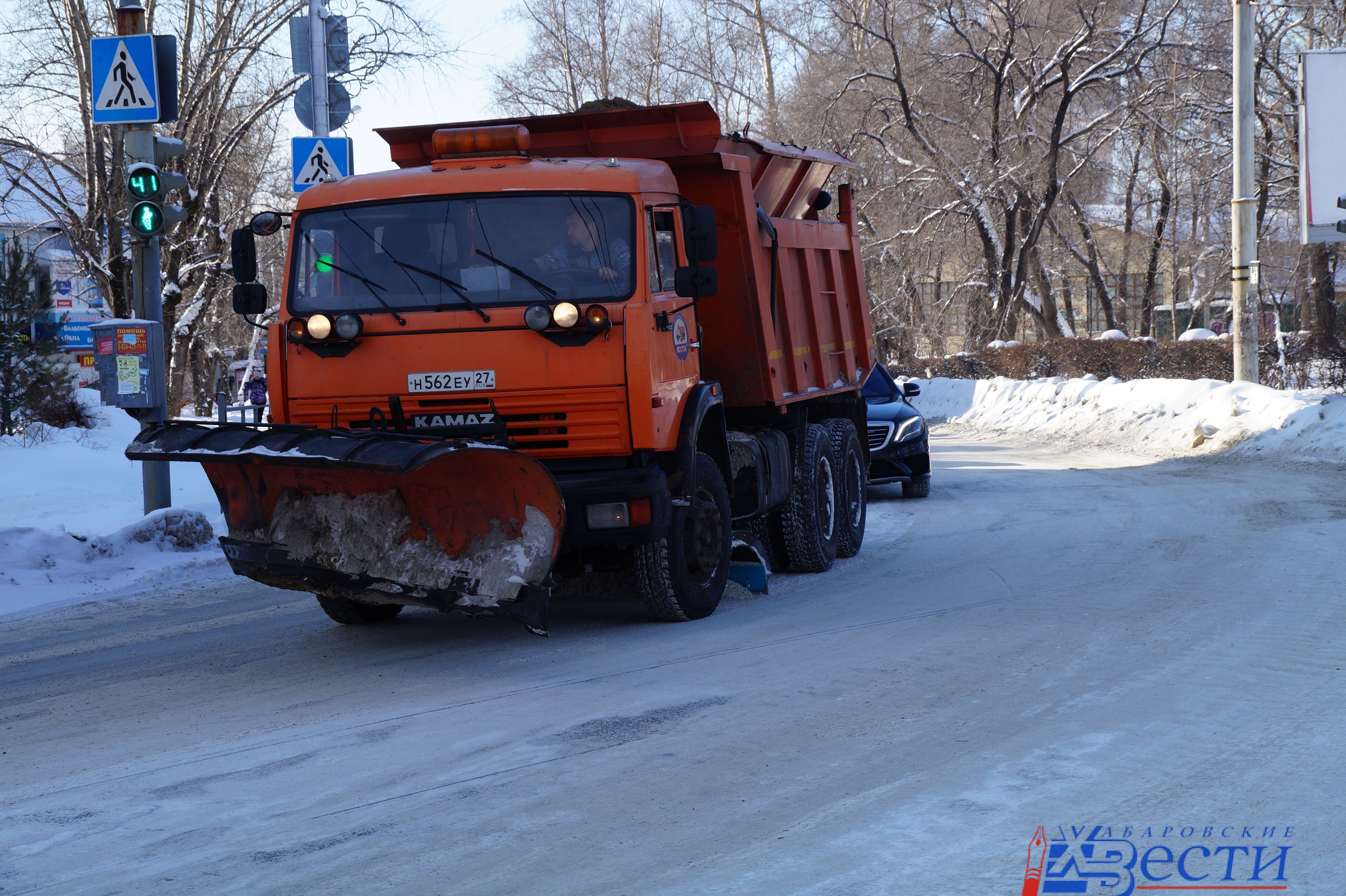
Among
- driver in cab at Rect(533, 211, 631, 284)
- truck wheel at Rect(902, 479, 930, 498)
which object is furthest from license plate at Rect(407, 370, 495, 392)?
truck wheel at Rect(902, 479, 930, 498)

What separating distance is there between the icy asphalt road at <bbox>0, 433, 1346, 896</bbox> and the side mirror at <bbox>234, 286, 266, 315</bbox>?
1957 millimetres

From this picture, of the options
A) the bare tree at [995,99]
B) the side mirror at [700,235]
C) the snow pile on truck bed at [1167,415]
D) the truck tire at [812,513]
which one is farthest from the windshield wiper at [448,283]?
the bare tree at [995,99]

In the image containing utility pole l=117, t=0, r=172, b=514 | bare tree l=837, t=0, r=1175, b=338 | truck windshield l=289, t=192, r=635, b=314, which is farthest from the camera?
bare tree l=837, t=0, r=1175, b=338

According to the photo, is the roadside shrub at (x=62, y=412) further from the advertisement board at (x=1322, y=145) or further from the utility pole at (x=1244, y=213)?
the advertisement board at (x=1322, y=145)

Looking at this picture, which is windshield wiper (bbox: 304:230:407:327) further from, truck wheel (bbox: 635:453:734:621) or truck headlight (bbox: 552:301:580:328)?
truck wheel (bbox: 635:453:734:621)

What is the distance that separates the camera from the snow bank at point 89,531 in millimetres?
9367

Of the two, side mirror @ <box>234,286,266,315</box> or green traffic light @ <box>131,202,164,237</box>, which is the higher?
green traffic light @ <box>131,202,164,237</box>

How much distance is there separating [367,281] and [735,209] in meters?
2.73

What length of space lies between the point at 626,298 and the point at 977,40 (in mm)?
29709

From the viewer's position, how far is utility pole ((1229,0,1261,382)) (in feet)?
65.4

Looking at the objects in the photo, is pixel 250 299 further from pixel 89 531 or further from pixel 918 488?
pixel 918 488

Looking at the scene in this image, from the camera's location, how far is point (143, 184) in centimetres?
1048

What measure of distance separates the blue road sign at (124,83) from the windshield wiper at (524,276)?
4858 millimetres

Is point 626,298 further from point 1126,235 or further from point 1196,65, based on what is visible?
point 1126,235
